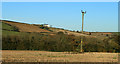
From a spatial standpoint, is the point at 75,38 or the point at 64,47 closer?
the point at 64,47

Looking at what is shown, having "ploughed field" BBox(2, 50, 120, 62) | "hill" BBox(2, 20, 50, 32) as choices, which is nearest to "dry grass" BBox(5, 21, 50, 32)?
"hill" BBox(2, 20, 50, 32)

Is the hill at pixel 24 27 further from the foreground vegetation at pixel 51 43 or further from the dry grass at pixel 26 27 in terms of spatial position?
the foreground vegetation at pixel 51 43

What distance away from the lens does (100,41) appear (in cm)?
3434

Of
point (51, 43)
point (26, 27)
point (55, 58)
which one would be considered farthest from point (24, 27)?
point (55, 58)

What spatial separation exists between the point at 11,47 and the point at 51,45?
20.5 feet

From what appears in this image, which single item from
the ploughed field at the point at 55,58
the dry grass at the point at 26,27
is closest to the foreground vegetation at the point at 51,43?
the dry grass at the point at 26,27

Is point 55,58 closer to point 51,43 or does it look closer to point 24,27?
point 51,43

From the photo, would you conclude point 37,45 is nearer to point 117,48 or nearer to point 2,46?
point 2,46

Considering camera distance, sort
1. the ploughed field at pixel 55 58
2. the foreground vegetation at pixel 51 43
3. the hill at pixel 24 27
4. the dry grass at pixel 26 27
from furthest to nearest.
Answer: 1. the hill at pixel 24 27
2. the dry grass at pixel 26 27
3. the foreground vegetation at pixel 51 43
4. the ploughed field at pixel 55 58

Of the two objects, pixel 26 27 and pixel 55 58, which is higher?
pixel 26 27

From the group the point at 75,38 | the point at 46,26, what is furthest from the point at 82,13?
the point at 46,26

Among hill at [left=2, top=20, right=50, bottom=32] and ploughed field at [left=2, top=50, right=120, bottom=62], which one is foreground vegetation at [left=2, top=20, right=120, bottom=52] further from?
ploughed field at [left=2, top=50, right=120, bottom=62]

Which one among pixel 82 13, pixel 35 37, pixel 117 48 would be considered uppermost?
pixel 82 13

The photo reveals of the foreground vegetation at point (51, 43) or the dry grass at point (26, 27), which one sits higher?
the dry grass at point (26, 27)
